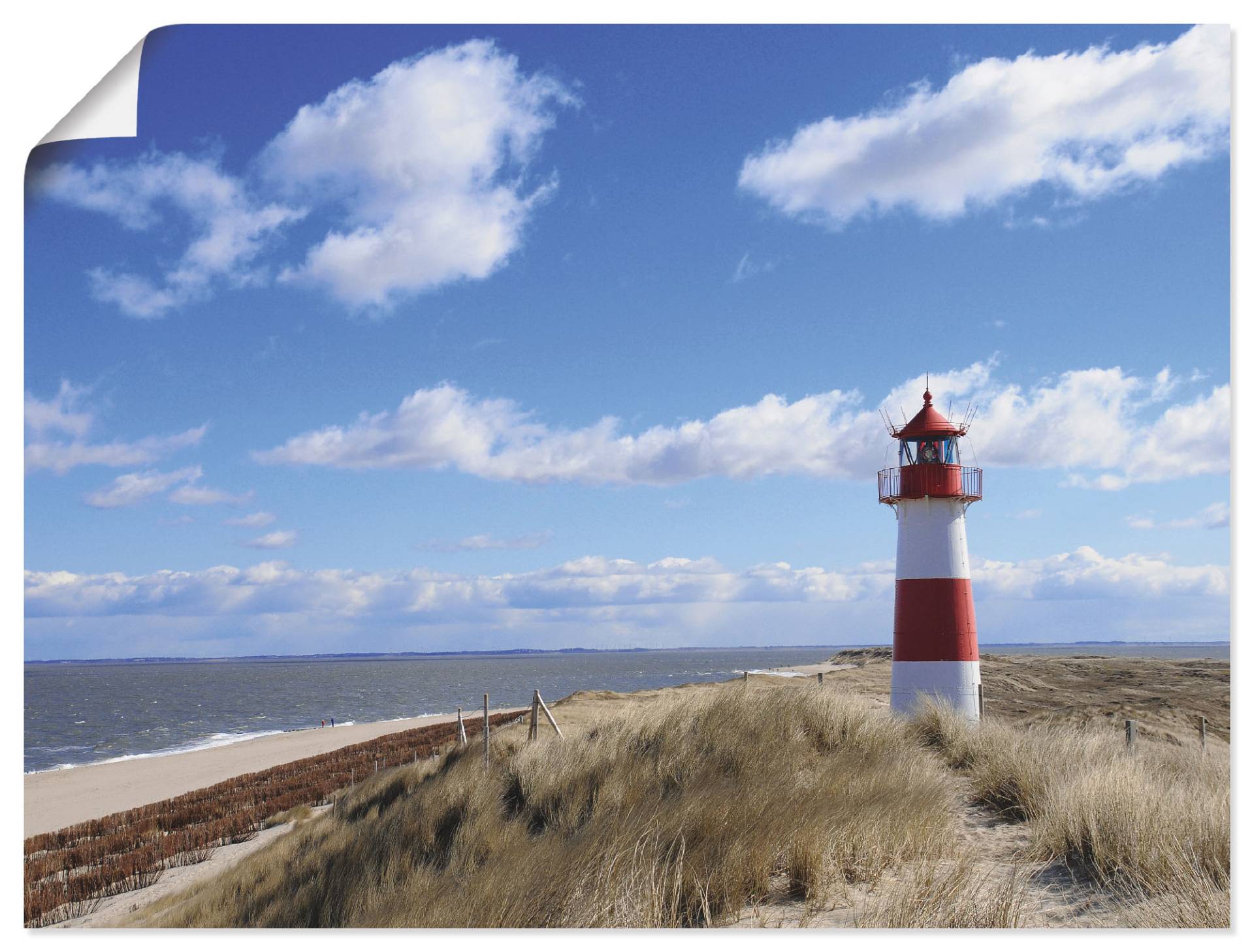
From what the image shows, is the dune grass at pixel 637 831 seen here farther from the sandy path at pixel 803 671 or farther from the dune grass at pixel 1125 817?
the sandy path at pixel 803 671

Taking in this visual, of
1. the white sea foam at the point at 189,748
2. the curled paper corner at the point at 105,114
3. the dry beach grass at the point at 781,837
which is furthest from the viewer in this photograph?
the white sea foam at the point at 189,748

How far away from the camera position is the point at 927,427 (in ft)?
31.5

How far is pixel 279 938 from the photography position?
3.79m

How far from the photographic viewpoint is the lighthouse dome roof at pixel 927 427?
9555 millimetres

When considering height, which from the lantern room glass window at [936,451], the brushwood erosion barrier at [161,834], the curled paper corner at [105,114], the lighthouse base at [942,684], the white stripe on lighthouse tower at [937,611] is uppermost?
the curled paper corner at [105,114]

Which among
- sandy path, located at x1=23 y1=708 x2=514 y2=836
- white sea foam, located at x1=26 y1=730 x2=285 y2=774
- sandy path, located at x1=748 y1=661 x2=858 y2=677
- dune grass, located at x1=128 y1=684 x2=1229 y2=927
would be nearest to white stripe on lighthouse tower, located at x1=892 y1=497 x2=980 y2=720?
dune grass, located at x1=128 y1=684 x2=1229 y2=927

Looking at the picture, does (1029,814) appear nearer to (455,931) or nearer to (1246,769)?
(1246,769)

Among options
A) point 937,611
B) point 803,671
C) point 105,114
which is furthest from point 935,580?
point 803,671

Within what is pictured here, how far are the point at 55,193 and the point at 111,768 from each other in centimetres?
2817

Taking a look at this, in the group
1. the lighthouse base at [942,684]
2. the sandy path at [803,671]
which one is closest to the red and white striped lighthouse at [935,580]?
the lighthouse base at [942,684]

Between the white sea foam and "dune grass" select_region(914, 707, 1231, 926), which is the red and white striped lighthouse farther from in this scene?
the white sea foam

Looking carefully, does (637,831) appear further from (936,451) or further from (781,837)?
Result: (936,451)

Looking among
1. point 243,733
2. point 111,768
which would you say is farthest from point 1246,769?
Answer: point 243,733

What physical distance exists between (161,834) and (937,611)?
11.9 meters
